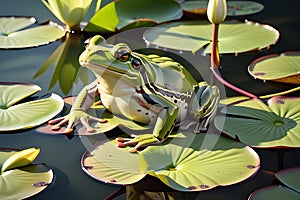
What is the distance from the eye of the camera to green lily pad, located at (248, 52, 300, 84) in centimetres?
226

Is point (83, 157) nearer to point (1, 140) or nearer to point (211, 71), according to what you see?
point (1, 140)

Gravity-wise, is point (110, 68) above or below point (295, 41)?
above

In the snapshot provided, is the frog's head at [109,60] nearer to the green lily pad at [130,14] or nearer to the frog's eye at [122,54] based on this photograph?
the frog's eye at [122,54]

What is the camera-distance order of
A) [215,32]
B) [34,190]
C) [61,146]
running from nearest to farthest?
[34,190] < [61,146] < [215,32]

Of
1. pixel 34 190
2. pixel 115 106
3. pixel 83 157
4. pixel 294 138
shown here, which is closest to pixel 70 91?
pixel 115 106

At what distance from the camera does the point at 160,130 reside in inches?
72.5

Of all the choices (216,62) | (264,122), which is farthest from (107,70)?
(216,62)

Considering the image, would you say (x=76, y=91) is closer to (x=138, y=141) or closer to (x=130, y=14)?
(x=138, y=141)

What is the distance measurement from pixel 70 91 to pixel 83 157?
21.2 inches

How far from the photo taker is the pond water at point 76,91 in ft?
5.51

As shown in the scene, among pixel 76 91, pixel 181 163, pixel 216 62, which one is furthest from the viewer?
pixel 216 62

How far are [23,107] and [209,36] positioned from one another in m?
0.92

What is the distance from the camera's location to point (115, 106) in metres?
1.97

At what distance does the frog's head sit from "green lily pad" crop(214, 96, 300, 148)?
350 mm
